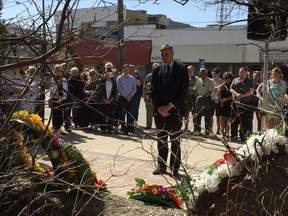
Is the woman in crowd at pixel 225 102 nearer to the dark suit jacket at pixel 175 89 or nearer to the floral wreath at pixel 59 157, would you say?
the dark suit jacket at pixel 175 89

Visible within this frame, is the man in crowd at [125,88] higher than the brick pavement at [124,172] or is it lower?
higher

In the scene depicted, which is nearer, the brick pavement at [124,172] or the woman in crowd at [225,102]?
the brick pavement at [124,172]

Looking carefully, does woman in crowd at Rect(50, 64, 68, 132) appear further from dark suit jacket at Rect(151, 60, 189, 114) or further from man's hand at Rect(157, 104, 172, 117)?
dark suit jacket at Rect(151, 60, 189, 114)

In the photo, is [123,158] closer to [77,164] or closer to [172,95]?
[172,95]

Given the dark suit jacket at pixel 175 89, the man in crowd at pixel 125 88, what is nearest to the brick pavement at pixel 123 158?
the dark suit jacket at pixel 175 89

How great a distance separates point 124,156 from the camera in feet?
29.6

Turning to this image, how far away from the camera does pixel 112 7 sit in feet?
9.80

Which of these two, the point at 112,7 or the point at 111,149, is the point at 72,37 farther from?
the point at 111,149

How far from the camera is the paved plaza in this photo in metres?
6.61

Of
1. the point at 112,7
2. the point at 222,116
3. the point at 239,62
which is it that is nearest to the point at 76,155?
the point at 112,7

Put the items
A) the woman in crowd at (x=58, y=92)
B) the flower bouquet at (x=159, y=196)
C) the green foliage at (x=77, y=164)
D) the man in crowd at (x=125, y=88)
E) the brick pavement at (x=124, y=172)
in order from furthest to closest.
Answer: the man in crowd at (x=125, y=88), the brick pavement at (x=124, y=172), the flower bouquet at (x=159, y=196), the green foliage at (x=77, y=164), the woman in crowd at (x=58, y=92)

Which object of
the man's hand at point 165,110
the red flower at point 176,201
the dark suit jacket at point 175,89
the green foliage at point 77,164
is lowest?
the red flower at point 176,201

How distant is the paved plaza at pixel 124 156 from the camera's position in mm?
6615

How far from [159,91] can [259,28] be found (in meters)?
2.98
